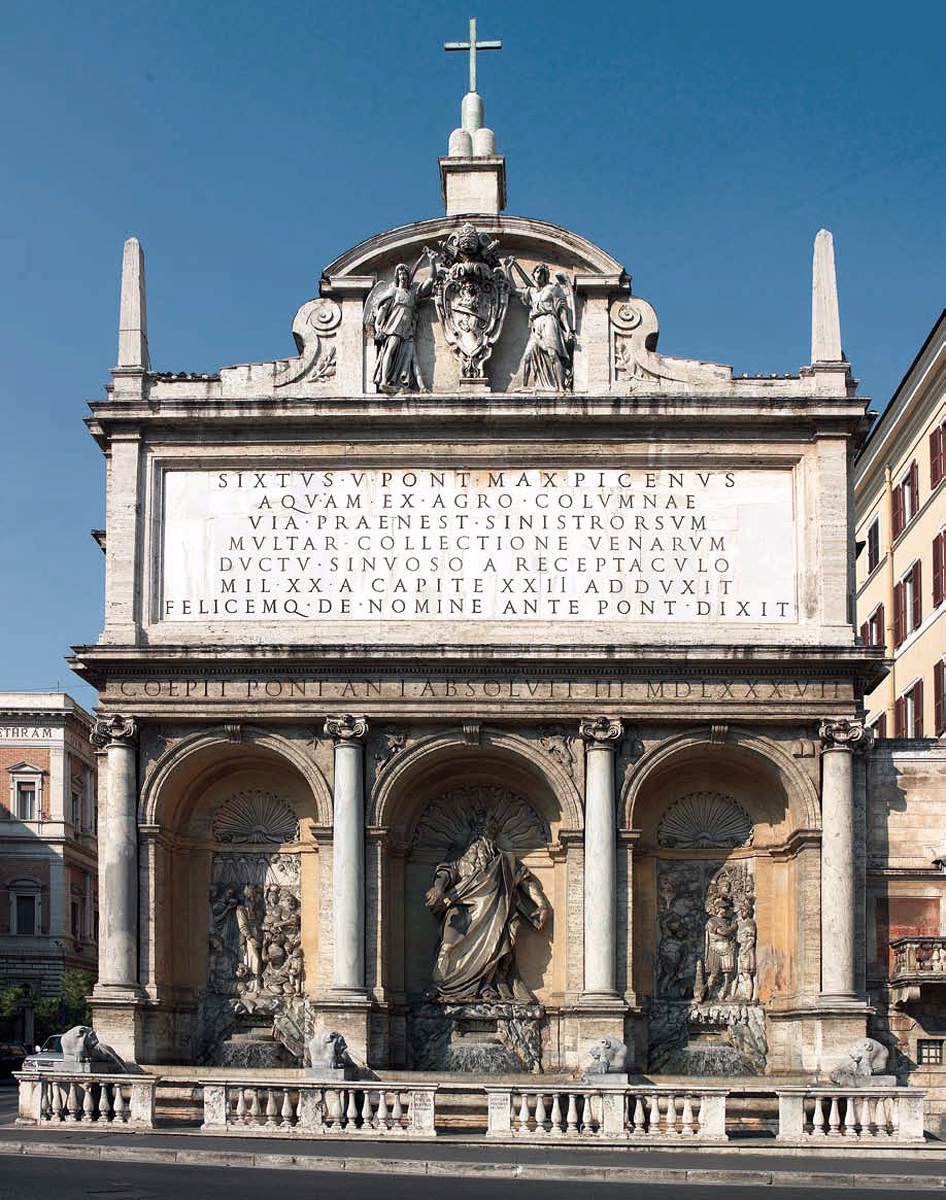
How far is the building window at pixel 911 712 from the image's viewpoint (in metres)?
48.0

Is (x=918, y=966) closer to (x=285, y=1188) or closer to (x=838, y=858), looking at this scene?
(x=838, y=858)

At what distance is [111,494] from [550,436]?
27.5 ft

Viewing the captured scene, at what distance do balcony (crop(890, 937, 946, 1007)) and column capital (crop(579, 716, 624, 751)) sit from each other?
6.21m

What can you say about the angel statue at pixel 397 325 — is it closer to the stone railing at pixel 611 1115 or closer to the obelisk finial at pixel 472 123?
the obelisk finial at pixel 472 123

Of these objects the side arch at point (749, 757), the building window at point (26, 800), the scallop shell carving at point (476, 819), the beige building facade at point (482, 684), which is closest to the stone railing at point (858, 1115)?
the beige building facade at point (482, 684)

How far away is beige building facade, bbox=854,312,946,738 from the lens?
4578 centimetres

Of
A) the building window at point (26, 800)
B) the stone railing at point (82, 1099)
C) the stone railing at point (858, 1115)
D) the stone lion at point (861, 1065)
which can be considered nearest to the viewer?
the stone railing at point (858, 1115)

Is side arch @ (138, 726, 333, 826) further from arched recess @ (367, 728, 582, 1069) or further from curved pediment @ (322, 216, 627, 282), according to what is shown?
curved pediment @ (322, 216, 627, 282)

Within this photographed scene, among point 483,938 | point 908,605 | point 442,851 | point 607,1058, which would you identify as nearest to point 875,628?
point 908,605

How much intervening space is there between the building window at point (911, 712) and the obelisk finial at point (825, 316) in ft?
47.4

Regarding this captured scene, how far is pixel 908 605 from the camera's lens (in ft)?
164

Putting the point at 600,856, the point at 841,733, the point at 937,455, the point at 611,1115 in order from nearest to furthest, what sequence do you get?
1. the point at 611,1115
2. the point at 600,856
3. the point at 841,733
4. the point at 937,455

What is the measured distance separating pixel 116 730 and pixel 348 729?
4.26 m

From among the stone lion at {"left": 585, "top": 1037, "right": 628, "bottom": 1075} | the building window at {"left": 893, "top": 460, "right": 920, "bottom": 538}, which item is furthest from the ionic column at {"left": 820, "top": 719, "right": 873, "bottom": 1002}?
the building window at {"left": 893, "top": 460, "right": 920, "bottom": 538}
